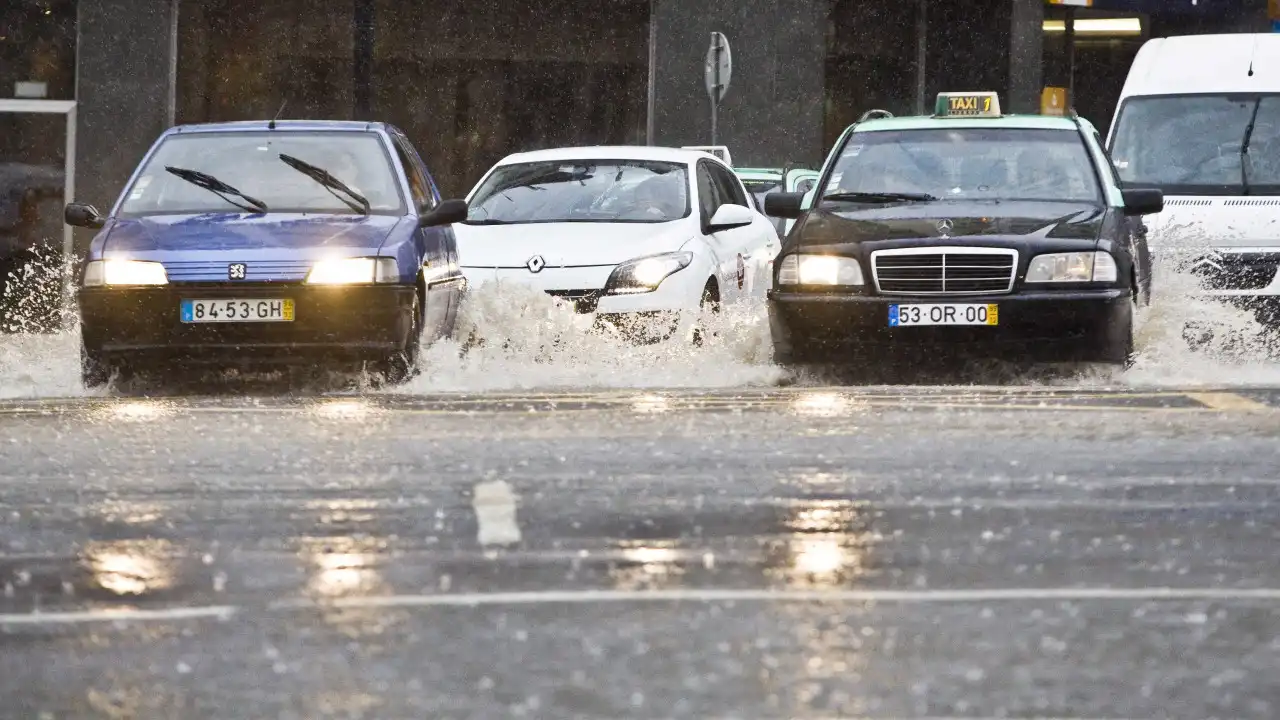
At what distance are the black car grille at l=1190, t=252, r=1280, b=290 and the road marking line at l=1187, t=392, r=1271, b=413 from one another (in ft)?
12.0

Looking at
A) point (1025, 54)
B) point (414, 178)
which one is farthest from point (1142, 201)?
point (1025, 54)

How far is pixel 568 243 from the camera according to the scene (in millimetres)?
15031

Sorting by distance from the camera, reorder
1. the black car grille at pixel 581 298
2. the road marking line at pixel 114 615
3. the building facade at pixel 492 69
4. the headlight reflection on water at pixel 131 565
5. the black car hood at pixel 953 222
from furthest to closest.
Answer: the building facade at pixel 492 69 → the black car grille at pixel 581 298 → the black car hood at pixel 953 222 → the headlight reflection on water at pixel 131 565 → the road marking line at pixel 114 615

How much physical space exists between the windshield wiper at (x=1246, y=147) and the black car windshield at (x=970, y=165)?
183cm

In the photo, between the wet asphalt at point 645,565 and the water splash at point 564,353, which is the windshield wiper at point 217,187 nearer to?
the water splash at point 564,353

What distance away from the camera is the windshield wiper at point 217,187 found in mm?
13750

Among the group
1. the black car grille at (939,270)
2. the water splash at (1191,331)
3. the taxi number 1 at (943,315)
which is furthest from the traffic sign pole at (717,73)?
the taxi number 1 at (943,315)

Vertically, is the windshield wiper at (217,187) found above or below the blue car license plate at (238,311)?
above

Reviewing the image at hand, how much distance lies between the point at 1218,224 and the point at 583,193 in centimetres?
388

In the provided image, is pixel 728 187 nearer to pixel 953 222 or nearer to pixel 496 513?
pixel 953 222

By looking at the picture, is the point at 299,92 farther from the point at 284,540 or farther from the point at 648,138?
the point at 284,540

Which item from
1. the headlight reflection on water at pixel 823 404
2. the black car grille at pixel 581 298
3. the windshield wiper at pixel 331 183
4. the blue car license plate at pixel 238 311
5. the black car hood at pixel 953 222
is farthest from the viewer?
the black car grille at pixel 581 298

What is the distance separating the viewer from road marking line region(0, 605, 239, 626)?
5.92 meters

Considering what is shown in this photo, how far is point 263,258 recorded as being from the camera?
13.0 m
